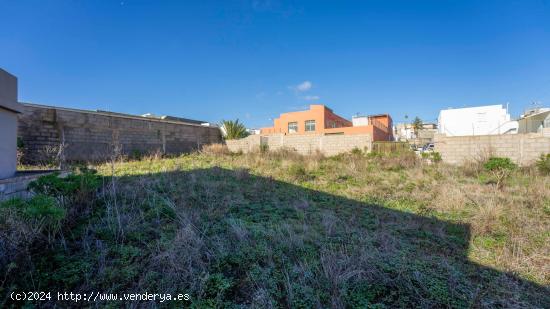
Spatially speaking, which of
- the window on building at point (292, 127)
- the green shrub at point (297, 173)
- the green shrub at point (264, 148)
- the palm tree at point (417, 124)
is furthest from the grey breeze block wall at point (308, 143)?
the palm tree at point (417, 124)

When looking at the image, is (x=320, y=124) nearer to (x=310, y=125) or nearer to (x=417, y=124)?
(x=310, y=125)

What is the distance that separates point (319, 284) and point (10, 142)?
5.37 metres

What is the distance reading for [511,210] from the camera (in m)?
4.19

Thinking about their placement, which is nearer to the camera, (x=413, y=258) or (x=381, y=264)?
(x=381, y=264)

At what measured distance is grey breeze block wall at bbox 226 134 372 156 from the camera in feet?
42.4

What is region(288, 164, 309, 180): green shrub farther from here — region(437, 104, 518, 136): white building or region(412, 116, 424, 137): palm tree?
region(412, 116, 424, 137): palm tree

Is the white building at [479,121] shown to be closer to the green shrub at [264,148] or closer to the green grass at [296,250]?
the green shrub at [264,148]

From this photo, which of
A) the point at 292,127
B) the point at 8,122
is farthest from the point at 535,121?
the point at 8,122

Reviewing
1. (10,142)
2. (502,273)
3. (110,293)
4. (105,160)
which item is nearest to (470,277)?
(502,273)

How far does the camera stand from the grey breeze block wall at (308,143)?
12.9 meters

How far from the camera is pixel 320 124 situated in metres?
27.4

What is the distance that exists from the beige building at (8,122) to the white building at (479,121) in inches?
1181

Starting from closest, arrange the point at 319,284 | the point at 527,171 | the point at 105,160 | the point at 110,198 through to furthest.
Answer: the point at 319,284
the point at 110,198
the point at 527,171
the point at 105,160

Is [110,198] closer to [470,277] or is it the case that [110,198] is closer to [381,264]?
[381,264]
